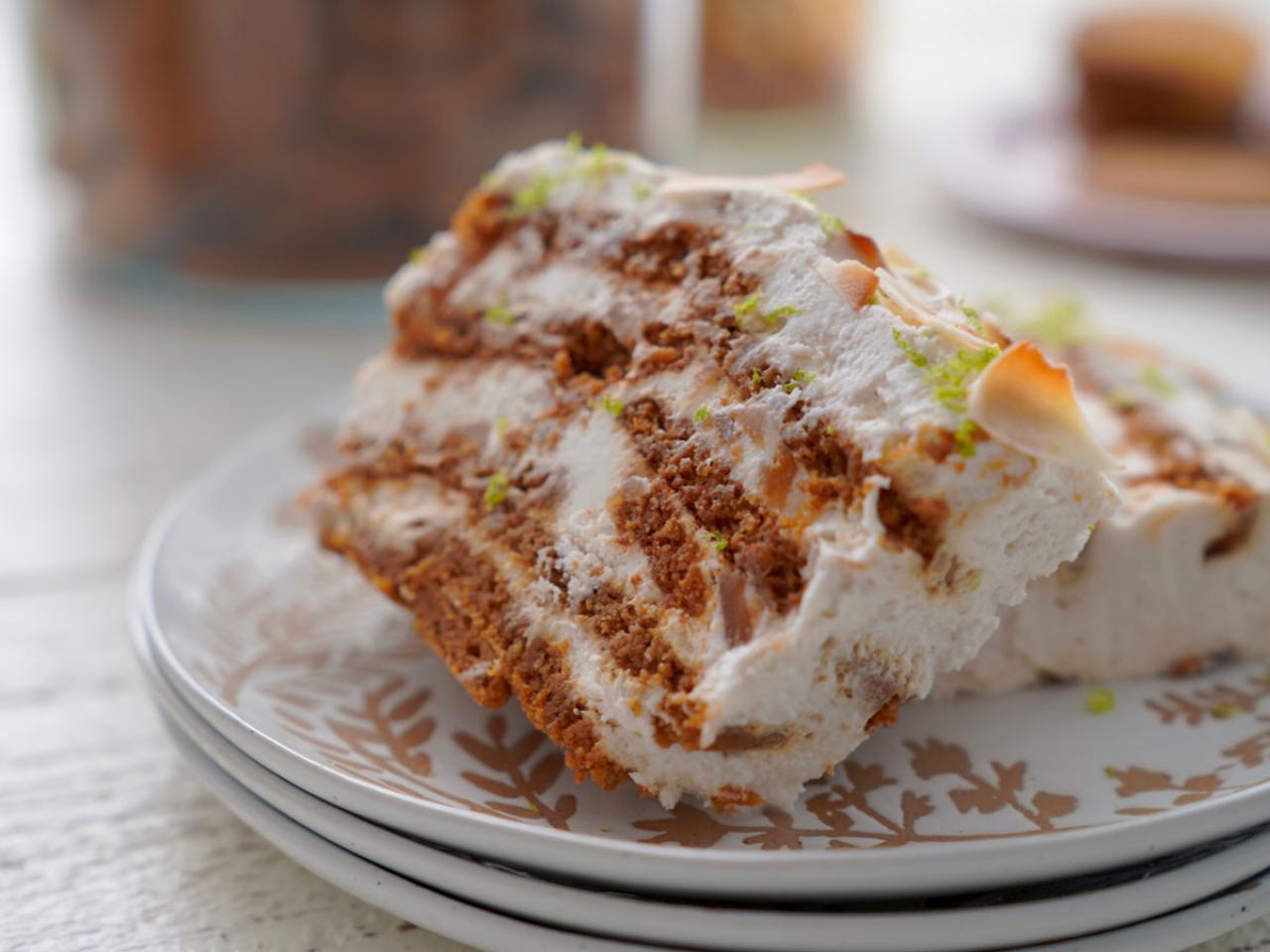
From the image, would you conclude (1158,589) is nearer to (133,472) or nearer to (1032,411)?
(1032,411)

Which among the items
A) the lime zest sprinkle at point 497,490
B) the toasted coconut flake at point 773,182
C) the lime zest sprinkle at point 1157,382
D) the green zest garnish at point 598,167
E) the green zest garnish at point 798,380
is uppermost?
the toasted coconut flake at point 773,182

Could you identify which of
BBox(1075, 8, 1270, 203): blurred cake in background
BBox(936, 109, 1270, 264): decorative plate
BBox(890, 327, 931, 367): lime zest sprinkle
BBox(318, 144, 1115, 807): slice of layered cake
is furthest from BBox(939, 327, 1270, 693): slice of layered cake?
BBox(1075, 8, 1270, 203): blurred cake in background

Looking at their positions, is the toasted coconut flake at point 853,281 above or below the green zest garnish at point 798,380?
above

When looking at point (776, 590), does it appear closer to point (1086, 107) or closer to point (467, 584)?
point (467, 584)

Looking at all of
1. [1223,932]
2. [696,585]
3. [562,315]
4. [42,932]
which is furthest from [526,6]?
[1223,932]

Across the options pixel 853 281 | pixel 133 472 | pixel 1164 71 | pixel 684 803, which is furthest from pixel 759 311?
pixel 1164 71

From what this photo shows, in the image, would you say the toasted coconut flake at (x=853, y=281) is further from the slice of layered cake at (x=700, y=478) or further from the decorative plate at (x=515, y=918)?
the decorative plate at (x=515, y=918)

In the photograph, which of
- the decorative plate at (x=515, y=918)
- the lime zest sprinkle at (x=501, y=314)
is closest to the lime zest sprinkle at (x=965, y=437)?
the decorative plate at (x=515, y=918)
